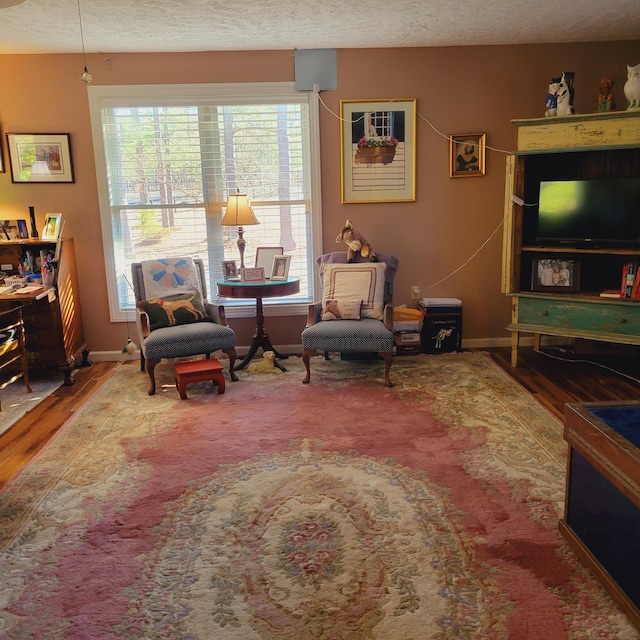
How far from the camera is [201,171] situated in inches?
184

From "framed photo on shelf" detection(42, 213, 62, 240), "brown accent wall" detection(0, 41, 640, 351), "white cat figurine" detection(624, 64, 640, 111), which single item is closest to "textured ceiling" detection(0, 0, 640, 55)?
"brown accent wall" detection(0, 41, 640, 351)

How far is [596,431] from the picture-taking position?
6.38 ft

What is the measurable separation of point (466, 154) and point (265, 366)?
7.72 feet

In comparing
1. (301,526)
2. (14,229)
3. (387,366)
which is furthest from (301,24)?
→ (301,526)

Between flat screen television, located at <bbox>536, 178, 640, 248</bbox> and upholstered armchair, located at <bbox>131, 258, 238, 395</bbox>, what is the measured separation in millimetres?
2464

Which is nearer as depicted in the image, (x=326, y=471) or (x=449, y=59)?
(x=326, y=471)

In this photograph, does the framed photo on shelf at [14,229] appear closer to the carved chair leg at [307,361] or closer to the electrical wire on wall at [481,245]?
the carved chair leg at [307,361]

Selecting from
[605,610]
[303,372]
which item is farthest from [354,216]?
[605,610]

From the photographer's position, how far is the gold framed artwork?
4645mm

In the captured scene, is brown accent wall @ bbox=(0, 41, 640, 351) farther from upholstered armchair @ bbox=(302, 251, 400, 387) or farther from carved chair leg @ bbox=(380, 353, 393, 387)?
carved chair leg @ bbox=(380, 353, 393, 387)

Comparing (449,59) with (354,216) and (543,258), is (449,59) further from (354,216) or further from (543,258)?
(543,258)

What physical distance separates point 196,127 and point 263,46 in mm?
798

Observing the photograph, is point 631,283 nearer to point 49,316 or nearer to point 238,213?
point 238,213

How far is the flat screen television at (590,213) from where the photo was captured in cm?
402
